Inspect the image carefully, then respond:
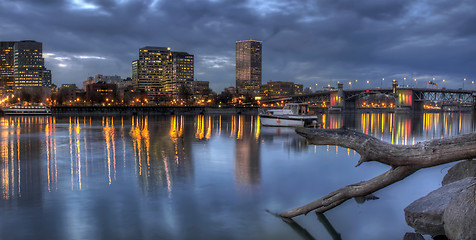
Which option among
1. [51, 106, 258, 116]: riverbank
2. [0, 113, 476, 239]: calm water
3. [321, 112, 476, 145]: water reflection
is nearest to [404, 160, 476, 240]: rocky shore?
[0, 113, 476, 239]: calm water

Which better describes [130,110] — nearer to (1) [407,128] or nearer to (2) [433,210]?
(1) [407,128]

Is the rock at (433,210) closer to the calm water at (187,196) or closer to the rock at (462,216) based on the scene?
the rock at (462,216)

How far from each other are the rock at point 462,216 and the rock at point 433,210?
0.63m

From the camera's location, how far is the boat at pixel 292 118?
51094mm

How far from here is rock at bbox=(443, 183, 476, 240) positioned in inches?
284

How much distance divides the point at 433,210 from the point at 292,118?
141 feet

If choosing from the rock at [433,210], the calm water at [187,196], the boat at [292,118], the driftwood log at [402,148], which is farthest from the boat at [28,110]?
the rock at [433,210]

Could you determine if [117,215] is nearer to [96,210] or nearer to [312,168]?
[96,210]

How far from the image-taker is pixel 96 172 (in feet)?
57.3

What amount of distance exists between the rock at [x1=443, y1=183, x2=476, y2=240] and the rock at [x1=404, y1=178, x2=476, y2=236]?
63 centimetres

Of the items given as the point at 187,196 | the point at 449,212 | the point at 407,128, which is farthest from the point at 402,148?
the point at 407,128

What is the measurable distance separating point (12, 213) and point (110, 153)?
13.1 meters

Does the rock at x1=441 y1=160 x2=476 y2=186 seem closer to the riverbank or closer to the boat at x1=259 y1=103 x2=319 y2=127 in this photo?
the boat at x1=259 y1=103 x2=319 y2=127

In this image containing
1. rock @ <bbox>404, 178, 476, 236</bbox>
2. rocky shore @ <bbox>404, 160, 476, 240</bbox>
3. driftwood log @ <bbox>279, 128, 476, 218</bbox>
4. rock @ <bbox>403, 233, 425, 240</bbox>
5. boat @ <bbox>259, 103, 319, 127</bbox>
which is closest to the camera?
rocky shore @ <bbox>404, 160, 476, 240</bbox>
